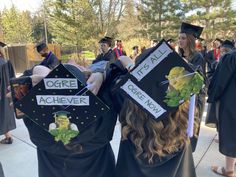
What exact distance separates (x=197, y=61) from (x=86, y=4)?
20.0m

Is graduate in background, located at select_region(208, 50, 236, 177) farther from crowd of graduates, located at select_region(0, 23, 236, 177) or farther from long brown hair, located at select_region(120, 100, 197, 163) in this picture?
long brown hair, located at select_region(120, 100, 197, 163)

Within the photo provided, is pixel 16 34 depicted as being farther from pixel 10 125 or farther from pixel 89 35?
pixel 10 125

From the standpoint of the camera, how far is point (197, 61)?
10.8ft

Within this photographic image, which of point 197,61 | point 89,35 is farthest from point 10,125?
point 89,35

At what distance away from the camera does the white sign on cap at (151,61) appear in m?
1.50

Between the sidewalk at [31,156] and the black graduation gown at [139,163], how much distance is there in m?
1.80

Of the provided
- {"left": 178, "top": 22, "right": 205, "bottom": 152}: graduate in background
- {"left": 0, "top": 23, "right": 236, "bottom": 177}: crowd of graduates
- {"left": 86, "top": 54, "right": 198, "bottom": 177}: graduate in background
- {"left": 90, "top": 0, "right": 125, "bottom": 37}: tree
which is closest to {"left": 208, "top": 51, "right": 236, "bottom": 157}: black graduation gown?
{"left": 178, "top": 22, "right": 205, "bottom": 152}: graduate in background

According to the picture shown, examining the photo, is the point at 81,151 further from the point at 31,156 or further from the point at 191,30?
the point at 31,156

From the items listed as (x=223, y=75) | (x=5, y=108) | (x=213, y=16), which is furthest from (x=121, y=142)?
(x=213, y=16)

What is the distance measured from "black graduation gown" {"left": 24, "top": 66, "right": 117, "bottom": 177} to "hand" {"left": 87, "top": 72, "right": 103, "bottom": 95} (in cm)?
9

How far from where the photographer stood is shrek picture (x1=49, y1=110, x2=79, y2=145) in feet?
5.17

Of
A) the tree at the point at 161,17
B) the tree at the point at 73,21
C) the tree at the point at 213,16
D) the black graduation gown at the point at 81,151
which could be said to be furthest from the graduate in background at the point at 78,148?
the tree at the point at 161,17

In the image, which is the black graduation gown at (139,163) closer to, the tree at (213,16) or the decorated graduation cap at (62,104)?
the decorated graduation cap at (62,104)

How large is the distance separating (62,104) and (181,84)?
684 mm
